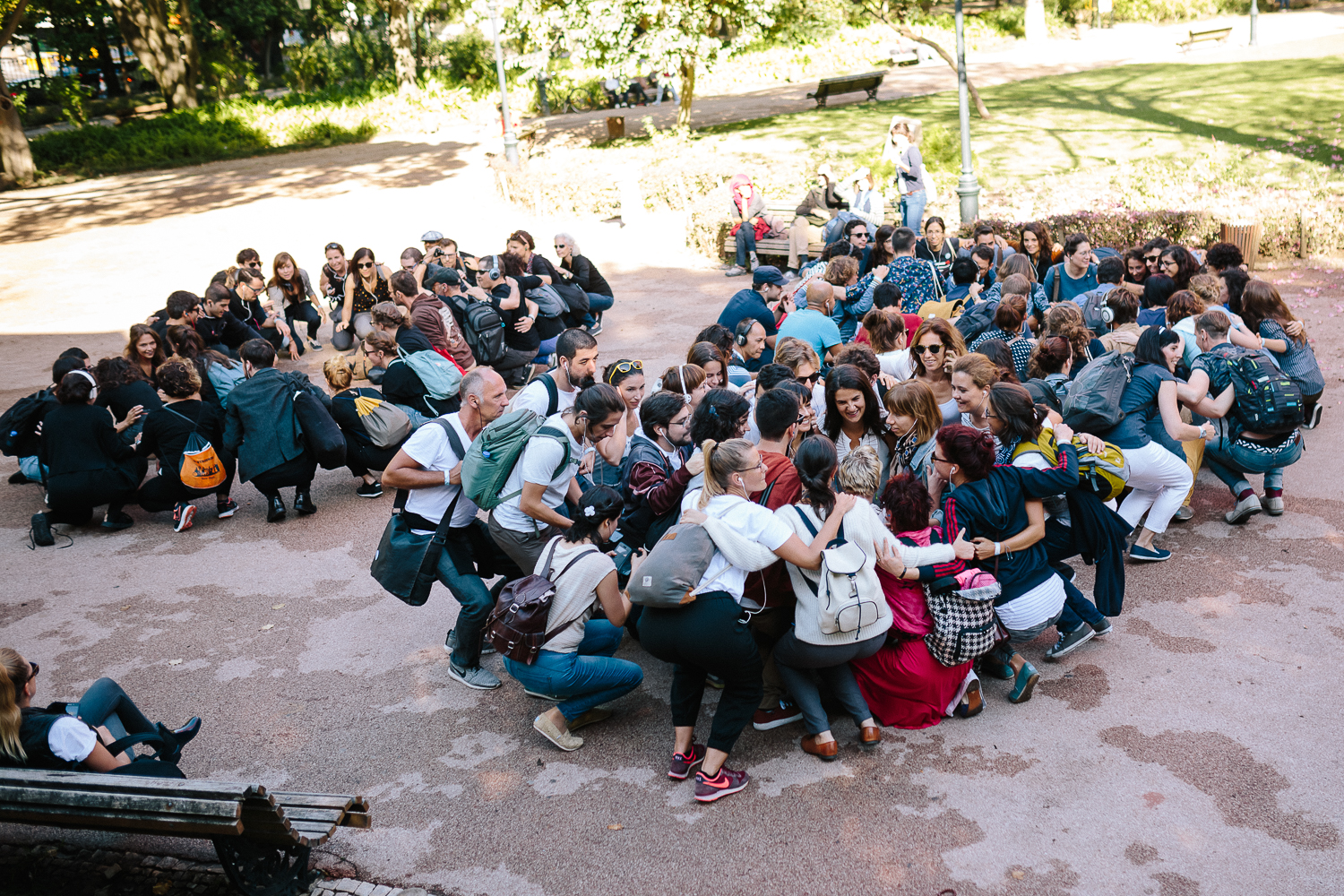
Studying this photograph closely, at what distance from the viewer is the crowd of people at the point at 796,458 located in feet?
14.8

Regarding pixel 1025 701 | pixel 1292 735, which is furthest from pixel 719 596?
pixel 1292 735

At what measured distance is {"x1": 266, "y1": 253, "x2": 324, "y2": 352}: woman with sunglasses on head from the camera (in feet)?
41.1

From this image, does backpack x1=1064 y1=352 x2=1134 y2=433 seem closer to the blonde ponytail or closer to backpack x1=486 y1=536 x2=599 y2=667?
backpack x1=486 y1=536 x2=599 y2=667

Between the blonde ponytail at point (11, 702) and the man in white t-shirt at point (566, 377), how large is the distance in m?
2.82

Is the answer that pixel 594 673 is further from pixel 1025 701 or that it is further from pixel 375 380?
pixel 375 380

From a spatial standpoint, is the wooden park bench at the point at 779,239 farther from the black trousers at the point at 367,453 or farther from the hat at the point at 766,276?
the black trousers at the point at 367,453

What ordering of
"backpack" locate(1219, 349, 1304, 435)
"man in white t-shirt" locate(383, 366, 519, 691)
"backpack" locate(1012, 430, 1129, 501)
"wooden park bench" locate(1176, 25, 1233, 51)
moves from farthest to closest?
"wooden park bench" locate(1176, 25, 1233, 51), "backpack" locate(1219, 349, 1304, 435), "man in white t-shirt" locate(383, 366, 519, 691), "backpack" locate(1012, 430, 1129, 501)

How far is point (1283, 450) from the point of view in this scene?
667 cm

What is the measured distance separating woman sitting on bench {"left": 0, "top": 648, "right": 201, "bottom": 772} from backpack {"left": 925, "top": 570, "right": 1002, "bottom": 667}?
12.1 ft

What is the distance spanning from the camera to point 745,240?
47.7ft

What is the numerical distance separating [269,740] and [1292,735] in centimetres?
501

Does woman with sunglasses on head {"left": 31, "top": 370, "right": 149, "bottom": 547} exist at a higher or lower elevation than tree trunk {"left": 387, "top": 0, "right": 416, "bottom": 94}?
lower

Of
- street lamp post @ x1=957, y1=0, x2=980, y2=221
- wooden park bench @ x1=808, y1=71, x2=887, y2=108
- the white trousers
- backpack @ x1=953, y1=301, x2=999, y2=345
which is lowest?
the white trousers

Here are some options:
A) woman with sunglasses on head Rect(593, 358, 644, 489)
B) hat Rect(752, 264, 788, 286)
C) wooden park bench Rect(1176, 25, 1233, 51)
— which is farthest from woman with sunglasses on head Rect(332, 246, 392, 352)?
wooden park bench Rect(1176, 25, 1233, 51)
